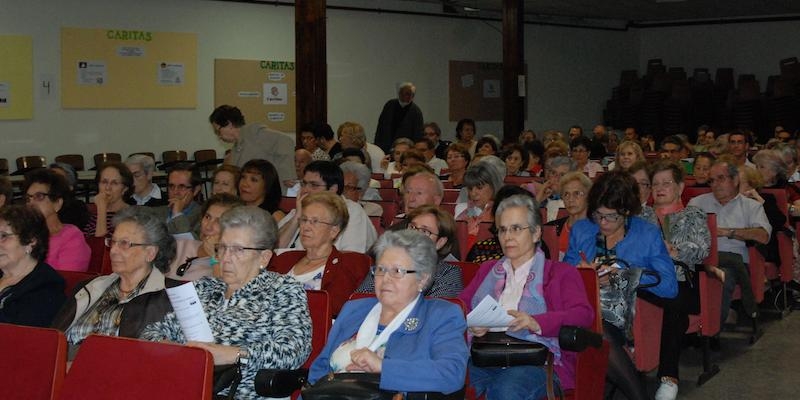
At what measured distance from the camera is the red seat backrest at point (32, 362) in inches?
123

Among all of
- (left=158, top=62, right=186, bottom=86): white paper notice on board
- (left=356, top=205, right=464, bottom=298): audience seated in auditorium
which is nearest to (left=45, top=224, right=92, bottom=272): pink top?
(left=356, top=205, right=464, bottom=298): audience seated in auditorium

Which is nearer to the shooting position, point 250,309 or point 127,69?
point 250,309

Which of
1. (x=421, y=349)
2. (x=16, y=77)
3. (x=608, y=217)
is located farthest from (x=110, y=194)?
(x=16, y=77)

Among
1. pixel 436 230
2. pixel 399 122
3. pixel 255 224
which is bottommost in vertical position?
pixel 436 230

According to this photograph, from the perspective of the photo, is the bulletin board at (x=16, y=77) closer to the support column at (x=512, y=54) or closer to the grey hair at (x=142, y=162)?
the grey hair at (x=142, y=162)

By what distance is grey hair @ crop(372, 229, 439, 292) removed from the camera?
3.48m

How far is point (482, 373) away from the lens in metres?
4.08

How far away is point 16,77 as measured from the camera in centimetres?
1253

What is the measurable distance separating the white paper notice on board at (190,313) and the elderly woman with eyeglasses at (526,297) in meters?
1.00

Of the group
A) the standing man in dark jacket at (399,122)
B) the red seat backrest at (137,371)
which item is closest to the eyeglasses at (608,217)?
the red seat backrest at (137,371)

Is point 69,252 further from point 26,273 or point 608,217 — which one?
point 608,217

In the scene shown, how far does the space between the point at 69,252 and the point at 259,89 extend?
33.7 ft

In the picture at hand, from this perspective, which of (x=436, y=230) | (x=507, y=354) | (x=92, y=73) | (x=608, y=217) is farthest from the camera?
(x=92, y=73)

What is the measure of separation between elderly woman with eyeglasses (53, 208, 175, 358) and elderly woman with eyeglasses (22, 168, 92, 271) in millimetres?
858
